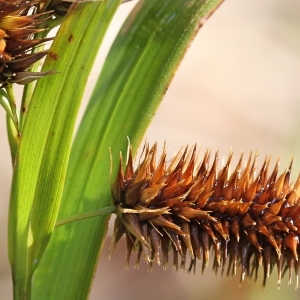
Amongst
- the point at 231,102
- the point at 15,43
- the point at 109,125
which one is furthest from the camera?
the point at 231,102

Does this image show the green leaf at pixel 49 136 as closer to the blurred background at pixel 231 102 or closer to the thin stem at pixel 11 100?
the thin stem at pixel 11 100

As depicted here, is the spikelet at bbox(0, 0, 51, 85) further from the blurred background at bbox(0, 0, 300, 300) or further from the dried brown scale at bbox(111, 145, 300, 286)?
the blurred background at bbox(0, 0, 300, 300)

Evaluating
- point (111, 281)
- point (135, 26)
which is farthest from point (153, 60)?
point (111, 281)

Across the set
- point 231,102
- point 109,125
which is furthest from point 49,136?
point 231,102

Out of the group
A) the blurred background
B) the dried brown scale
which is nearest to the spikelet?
the dried brown scale

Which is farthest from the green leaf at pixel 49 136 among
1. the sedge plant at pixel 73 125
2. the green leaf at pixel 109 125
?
the green leaf at pixel 109 125

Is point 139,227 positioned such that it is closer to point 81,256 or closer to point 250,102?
point 81,256

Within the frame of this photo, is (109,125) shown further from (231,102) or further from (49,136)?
(231,102)
